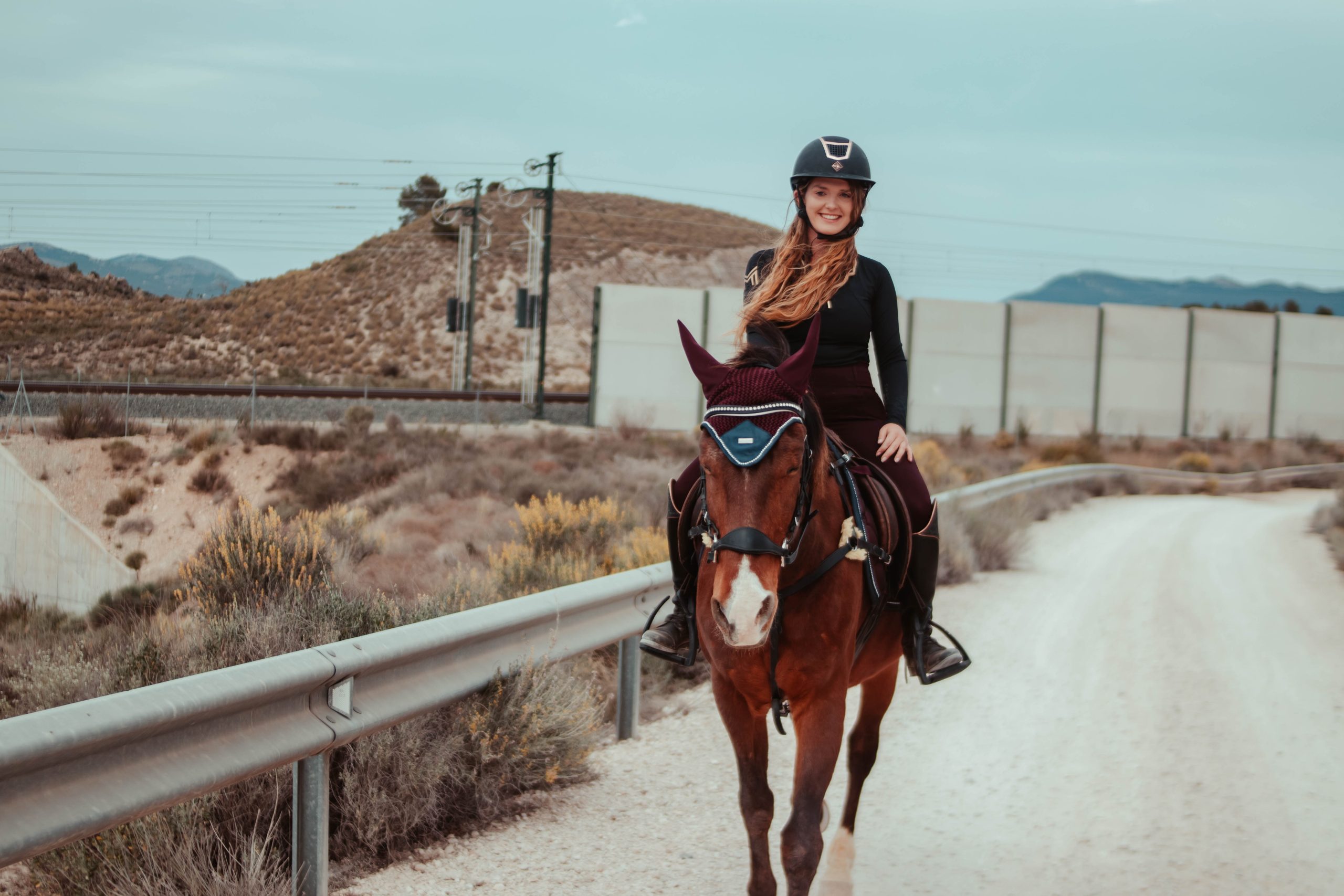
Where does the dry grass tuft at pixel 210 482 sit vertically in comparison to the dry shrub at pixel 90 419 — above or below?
below

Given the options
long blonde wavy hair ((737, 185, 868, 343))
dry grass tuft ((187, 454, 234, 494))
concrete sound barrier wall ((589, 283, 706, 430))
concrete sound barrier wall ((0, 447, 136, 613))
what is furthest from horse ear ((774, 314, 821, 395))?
concrete sound barrier wall ((589, 283, 706, 430))

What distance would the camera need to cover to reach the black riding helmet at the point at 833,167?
4656mm

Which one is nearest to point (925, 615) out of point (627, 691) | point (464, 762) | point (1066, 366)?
point (464, 762)

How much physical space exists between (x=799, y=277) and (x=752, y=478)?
1464mm

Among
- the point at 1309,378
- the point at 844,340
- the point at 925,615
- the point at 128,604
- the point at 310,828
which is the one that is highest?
the point at 1309,378

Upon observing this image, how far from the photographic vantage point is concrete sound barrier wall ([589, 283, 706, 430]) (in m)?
39.0

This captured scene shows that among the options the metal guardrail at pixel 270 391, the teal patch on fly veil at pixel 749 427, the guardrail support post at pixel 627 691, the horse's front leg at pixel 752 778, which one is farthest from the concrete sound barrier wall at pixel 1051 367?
the teal patch on fly veil at pixel 749 427

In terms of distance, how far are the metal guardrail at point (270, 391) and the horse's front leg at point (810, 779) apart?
299 inches

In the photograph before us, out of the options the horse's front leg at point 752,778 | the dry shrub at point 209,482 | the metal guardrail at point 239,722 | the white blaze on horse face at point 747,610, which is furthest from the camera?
the dry shrub at point 209,482

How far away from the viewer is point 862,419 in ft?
16.1

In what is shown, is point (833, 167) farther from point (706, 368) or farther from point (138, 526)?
point (138, 526)

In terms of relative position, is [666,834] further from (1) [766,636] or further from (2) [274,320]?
(2) [274,320]

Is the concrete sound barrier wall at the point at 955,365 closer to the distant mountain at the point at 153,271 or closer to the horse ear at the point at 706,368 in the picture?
the distant mountain at the point at 153,271

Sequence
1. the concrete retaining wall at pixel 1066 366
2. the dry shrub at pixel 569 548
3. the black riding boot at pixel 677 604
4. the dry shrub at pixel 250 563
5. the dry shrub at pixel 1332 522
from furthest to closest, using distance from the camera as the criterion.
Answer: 1. the concrete retaining wall at pixel 1066 366
2. the dry shrub at pixel 1332 522
3. the dry shrub at pixel 569 548
4. the dry shrub at pixel 250 563
5. the black riding boot at pixel 677 604
